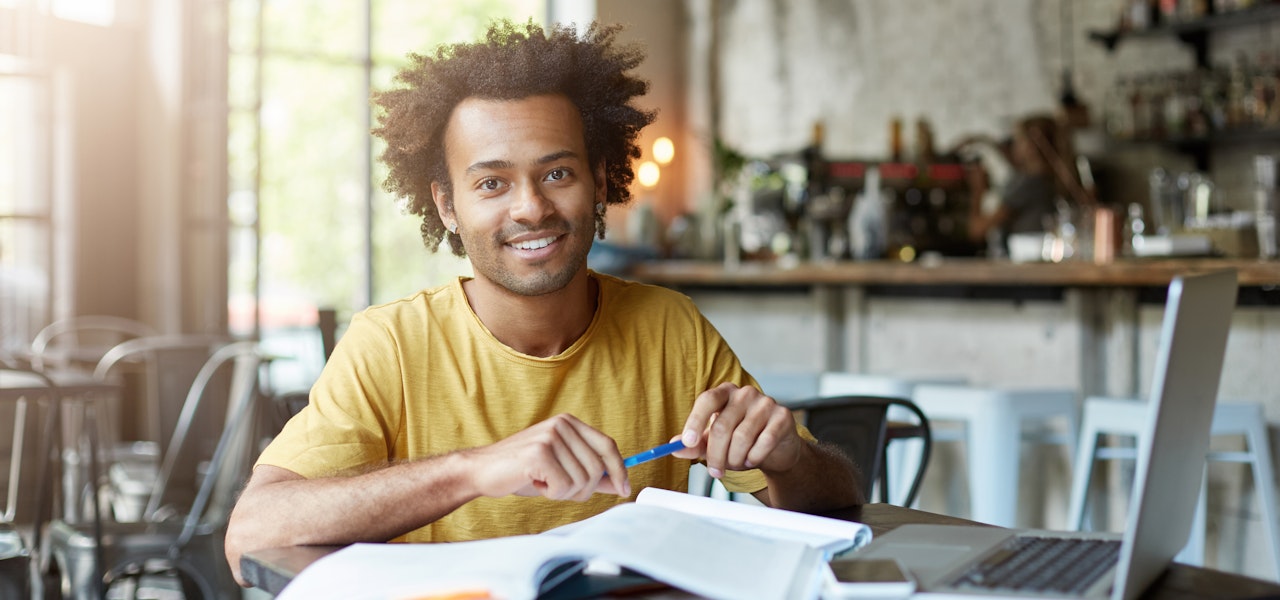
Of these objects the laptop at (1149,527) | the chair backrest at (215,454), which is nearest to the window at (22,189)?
the chair backrest at (215,454)

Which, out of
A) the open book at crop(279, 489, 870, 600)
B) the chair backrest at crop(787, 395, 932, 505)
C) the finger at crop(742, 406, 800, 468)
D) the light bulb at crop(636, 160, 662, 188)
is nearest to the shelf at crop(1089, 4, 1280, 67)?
the light bulb at crop(636, 160, 662, 188)

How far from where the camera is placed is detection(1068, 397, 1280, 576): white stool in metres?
3.08

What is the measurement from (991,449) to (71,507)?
3300 mm

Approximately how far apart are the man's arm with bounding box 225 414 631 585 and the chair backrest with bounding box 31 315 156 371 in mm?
4824

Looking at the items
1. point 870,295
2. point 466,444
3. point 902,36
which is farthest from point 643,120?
point 902,36

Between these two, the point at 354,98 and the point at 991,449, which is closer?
the point at 991,449

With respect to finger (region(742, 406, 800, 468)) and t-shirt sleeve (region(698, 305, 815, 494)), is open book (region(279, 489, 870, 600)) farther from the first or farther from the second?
t-shirt sleeve (region(698, 305, 815, 494))

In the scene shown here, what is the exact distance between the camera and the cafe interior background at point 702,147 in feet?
15.0

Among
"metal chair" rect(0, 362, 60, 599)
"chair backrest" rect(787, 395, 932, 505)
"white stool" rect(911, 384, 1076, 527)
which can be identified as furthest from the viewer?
"white stool" rect(911, 384, 1076, 527)

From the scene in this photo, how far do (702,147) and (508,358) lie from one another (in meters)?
6.72

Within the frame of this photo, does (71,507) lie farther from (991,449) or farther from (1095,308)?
(1095,308)

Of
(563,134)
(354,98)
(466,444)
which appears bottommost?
(466,444)

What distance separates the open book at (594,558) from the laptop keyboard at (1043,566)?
0.47 ft

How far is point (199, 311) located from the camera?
6289 millimetres
